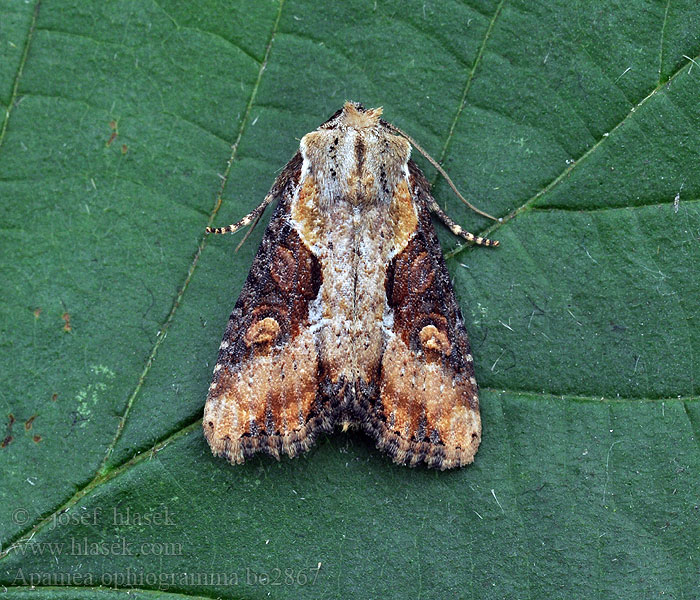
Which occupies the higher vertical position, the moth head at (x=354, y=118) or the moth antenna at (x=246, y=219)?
the moth head at (x=354, y=118)

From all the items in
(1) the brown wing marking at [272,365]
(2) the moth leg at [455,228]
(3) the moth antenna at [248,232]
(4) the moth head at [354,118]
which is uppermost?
(4) the moth head at [354,118]

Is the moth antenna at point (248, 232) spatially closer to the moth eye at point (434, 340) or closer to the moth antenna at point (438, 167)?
the moth antenna at point (438, 167)

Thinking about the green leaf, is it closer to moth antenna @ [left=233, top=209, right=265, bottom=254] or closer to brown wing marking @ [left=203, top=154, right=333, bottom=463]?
moth antenna @ [left=233, top=209, right=265, bottom=254]

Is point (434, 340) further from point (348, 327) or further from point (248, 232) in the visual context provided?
point (248, 232)

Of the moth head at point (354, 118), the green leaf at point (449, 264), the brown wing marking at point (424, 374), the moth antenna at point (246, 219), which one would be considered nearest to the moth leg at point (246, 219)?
the moth antenna at point (246, 219)

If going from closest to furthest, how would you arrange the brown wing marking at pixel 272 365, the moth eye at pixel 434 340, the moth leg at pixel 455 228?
the brown wing marking at pixel 272 365
the moth eye at pixel 434 340
the moth leg at pixel 455 228

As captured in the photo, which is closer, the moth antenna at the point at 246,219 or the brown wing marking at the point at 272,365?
the brown wing marking at the point at 272,365
